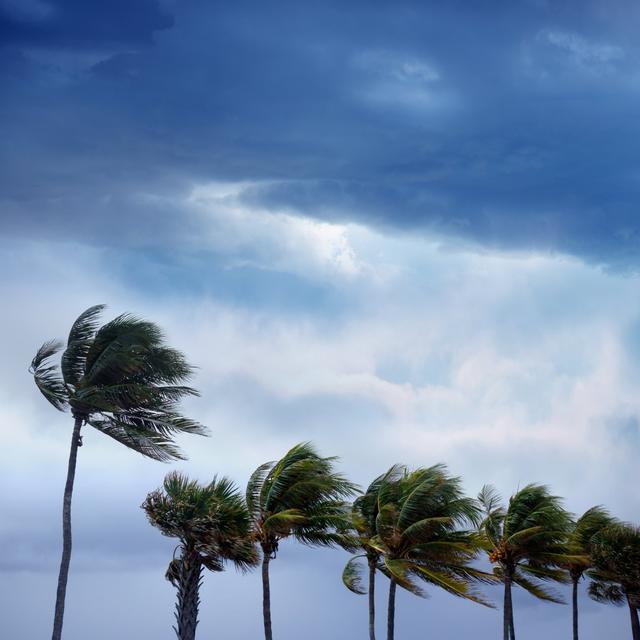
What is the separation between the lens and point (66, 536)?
47.8 m


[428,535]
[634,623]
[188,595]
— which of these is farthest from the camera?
[634,623]

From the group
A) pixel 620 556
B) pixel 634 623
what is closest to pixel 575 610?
pixel 634 623

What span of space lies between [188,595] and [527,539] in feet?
80.9

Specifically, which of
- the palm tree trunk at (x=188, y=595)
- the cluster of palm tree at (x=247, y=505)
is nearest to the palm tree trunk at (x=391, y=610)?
the cluster of palm tree at (x=247, y=505)

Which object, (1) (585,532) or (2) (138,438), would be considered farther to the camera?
(1) (585,532)

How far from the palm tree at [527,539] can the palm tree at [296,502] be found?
13.9m

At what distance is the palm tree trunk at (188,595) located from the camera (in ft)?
148

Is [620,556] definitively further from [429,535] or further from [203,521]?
[203,521]

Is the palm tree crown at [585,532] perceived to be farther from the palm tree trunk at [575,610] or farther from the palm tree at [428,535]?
the palm tree at [428,535]

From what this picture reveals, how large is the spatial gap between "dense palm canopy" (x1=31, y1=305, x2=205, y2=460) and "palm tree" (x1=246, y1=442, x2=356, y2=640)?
4780 millimetres

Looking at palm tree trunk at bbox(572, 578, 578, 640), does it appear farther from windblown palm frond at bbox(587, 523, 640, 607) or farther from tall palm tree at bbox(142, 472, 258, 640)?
tall palm tree at bbox(142, 472, 258, 640)

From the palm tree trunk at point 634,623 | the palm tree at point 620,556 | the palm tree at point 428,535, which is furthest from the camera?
the palm tree trunk at point 634,623

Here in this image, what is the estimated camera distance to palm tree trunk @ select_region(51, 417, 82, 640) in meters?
46.1

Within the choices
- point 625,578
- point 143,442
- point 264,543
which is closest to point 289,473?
point 264,543
